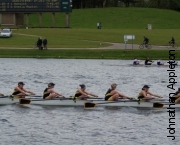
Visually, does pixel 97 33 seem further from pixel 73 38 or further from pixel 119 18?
pixel 119 18

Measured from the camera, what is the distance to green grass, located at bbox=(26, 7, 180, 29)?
130000 millimetres

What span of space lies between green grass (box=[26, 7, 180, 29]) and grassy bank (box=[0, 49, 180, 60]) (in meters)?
43.4

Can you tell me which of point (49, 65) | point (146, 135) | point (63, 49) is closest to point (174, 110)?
point (146, 135)

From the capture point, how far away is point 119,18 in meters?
138

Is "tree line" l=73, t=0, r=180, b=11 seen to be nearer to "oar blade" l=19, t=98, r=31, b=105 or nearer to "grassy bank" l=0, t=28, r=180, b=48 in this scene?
"grassy bank" l=0, t=28, r=180, b=48

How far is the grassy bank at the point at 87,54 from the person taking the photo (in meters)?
79.7

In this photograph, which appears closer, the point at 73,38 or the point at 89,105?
the point at 89,105

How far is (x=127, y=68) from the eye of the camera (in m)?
70.4

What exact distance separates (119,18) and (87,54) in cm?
5894

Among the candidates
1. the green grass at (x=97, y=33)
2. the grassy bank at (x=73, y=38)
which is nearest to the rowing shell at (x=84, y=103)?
the green grass at (x=97, y=33)

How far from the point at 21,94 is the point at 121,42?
50712mm

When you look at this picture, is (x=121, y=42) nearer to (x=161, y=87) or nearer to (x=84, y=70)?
(x=84, y=70)

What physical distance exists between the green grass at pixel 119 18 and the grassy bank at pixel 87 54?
142ft

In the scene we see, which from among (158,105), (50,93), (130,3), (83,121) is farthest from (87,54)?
(130,3)
